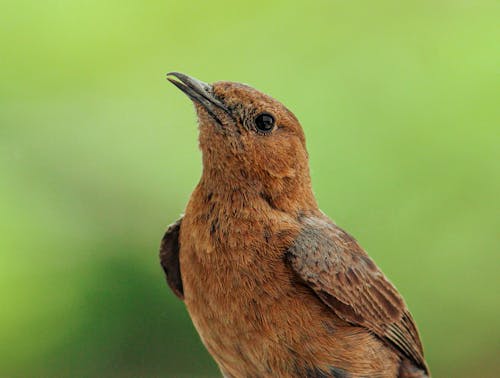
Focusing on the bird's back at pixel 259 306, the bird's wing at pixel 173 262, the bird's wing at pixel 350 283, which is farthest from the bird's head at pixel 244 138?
the bird's wing at pixel 173 262

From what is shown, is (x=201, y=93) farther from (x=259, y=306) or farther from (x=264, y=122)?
(x=259, y=306)

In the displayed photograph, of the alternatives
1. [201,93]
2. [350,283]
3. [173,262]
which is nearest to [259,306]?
[350,283]

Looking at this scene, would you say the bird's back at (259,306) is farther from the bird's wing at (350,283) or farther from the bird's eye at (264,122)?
the bird's eye at (264,122)

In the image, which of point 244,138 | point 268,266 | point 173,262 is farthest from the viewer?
point 173,262

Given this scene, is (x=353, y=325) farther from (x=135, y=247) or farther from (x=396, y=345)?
(x=135, y=247)

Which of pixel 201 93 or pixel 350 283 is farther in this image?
pixel 350 283

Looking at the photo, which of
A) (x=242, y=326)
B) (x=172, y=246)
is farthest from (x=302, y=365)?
(x=172, y=246)
